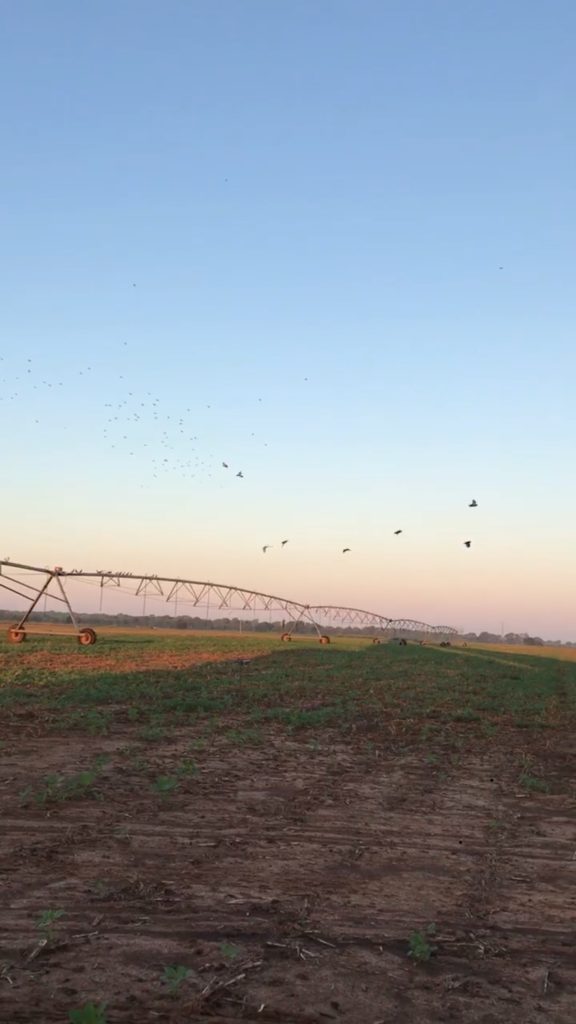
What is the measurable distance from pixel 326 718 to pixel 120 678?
8.96m

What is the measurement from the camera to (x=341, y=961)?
462cm

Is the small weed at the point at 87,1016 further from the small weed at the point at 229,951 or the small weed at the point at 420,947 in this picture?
the small weed at the point at 420,947

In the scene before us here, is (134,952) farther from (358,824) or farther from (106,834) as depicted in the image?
(358,824)

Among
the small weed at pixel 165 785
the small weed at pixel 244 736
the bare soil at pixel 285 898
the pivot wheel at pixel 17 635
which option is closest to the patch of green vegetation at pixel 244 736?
the small weed at pixel 244 736

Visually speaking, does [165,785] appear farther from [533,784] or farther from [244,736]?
[533,784]

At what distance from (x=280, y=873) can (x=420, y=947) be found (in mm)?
1774

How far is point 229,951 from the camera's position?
4574 millimetres

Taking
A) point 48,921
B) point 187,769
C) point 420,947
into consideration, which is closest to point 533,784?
point 187,769

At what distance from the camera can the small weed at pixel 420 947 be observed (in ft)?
15.5

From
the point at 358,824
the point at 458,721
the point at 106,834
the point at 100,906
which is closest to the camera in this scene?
the point at 100,906

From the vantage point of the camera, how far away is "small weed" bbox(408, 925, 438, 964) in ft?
15.5

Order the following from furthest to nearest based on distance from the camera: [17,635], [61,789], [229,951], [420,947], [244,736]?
[17,635], [244,736], [61,789], [420,947], [229,951]

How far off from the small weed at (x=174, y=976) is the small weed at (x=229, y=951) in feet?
0.92

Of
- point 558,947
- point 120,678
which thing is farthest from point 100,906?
point 120,678
